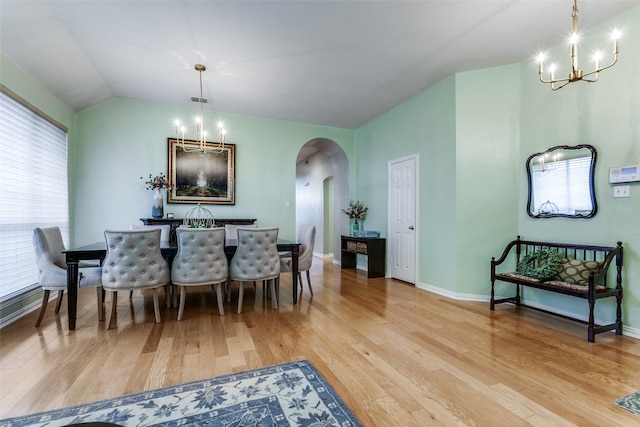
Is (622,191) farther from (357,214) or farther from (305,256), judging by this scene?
(357,214)

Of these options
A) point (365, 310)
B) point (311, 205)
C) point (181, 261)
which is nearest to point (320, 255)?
point (311, 205)

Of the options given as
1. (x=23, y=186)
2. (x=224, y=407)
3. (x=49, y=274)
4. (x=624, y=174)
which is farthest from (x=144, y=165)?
(x=624, y=174)

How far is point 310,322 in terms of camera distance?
10.0 feet

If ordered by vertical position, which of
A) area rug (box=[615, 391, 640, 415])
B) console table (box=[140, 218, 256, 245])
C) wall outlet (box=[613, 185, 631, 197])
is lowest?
area rug (box=[615, 391, 640, 415])

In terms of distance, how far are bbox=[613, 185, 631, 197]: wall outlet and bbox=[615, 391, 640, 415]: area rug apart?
6.02ft

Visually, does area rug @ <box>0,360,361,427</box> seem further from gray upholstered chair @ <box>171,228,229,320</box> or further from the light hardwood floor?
gray upholstered chair @ <box>171,228,229,320</box>

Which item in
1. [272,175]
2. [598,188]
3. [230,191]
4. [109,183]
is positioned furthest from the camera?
[272,175]

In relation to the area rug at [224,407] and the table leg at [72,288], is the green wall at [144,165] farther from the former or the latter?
the area rug at [224,407]

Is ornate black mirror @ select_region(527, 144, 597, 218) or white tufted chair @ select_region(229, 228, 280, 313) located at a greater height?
ornate black mirror @ select_region(527, 144, 597, 218)

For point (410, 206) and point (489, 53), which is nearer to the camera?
point (489, 53)

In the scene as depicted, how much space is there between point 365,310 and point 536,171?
2.63 meters

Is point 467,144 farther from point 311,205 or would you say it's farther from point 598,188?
point 311,205

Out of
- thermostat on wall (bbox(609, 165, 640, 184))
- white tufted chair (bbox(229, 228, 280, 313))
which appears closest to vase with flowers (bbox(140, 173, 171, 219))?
white tufted chair (bbox(229, 228, 280, 313))

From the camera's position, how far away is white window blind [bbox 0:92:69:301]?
298 centimetres
